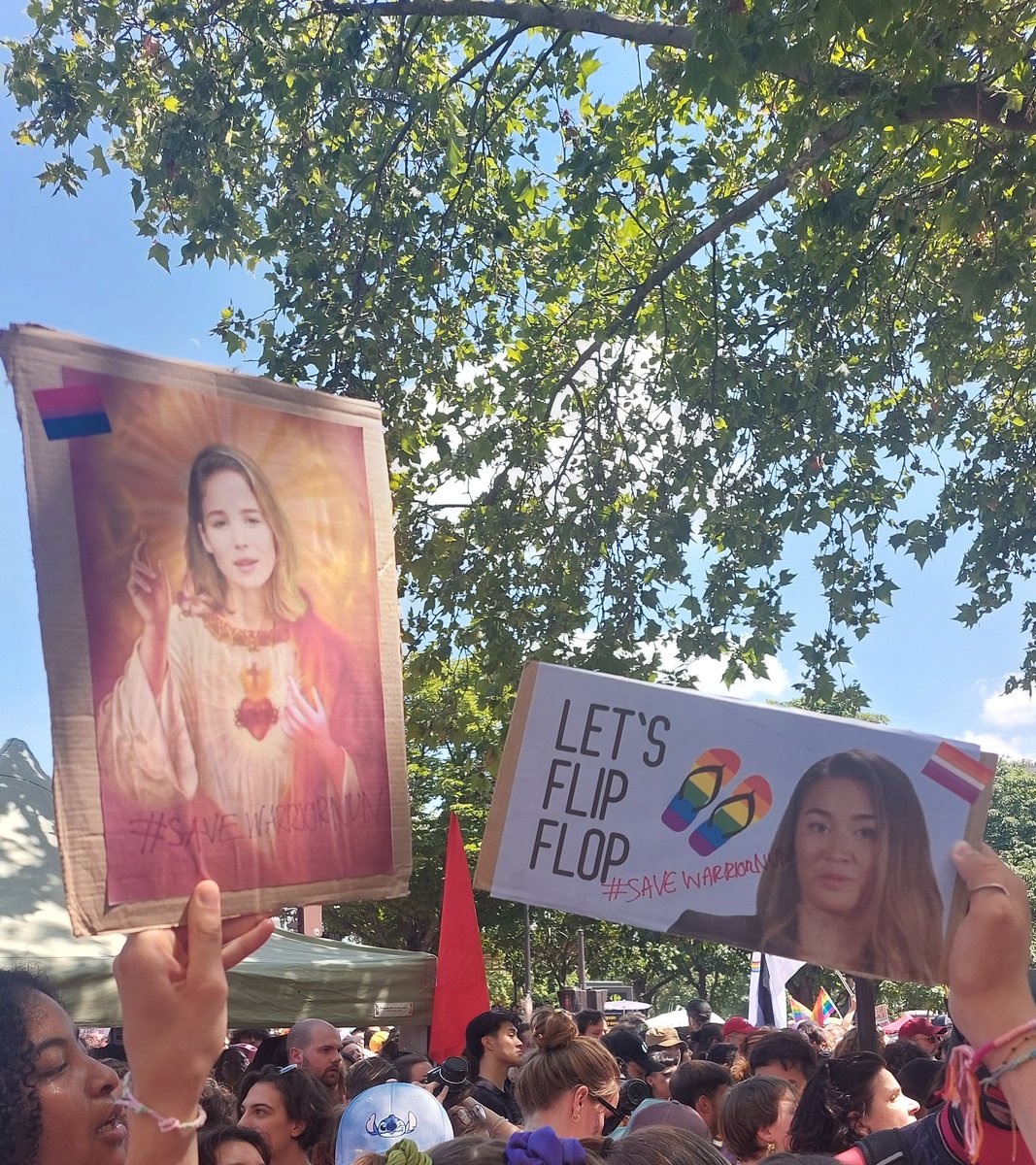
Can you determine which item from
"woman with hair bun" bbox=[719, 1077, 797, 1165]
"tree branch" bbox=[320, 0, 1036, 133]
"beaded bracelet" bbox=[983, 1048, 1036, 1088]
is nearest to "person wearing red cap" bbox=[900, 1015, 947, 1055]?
"woman with hair bun" bbox=[719, 1077, 797, 1165]

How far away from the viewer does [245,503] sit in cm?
191

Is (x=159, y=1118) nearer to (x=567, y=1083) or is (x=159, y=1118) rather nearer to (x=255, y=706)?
A: (x=255, y=706)

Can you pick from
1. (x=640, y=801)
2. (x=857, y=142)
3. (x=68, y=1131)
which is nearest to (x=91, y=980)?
(x=640, y=801)

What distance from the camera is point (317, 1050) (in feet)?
19.7

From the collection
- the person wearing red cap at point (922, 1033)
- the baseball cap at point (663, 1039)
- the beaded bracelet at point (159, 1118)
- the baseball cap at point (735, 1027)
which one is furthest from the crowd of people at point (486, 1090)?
the baseball cap at point (735, 1027)

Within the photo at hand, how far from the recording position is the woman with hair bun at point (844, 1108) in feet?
12.6

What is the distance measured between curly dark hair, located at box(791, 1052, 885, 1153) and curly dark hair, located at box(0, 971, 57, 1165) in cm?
286

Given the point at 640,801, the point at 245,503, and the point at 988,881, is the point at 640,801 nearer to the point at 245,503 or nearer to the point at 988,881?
the point at 988,881

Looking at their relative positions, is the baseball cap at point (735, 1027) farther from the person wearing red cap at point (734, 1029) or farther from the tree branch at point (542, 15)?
the tree branch at point (542, 15)

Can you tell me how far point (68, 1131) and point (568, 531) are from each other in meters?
6.52

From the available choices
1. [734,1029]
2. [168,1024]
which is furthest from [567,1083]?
[734,1029]

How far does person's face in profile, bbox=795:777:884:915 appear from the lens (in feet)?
8.13

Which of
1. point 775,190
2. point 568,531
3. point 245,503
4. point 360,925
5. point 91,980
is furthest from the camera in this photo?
point 360,925

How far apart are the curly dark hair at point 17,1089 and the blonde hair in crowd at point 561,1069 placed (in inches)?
113
